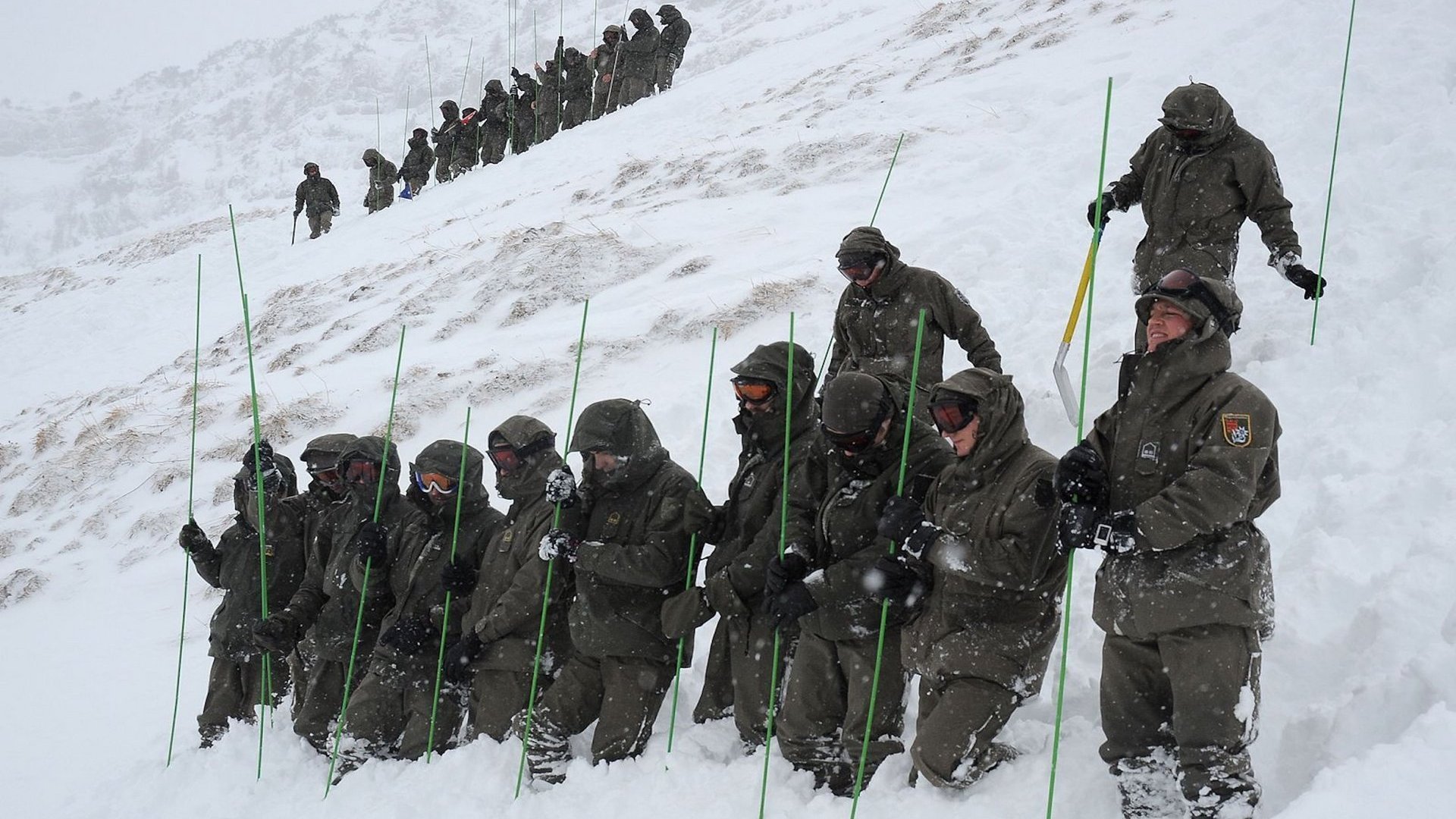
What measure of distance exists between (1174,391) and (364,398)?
758 cm

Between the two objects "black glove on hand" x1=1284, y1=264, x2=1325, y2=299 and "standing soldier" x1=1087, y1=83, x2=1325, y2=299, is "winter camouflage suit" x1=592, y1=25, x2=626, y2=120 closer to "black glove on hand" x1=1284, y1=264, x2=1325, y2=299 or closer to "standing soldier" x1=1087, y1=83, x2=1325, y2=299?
"standing soldier" x1=1087, y1=83, x2=1325, y2=299

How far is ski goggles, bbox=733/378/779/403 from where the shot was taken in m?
4.25

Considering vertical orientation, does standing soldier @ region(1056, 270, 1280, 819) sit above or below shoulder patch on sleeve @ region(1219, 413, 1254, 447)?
below

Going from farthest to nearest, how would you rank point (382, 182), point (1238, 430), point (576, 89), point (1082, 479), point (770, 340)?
point (382, 182) → point (576, 89) → point (770, 340) → point (1082, 479) → point (1238, 430)

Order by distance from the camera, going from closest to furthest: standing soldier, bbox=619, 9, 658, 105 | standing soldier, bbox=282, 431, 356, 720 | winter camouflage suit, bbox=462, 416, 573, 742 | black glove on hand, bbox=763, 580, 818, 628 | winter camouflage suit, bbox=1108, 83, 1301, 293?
1. black glove on hand, bbox=763, 580, 818, 628
2. winter camouflage suit, bbox=462, 416, 573, 742
3. winter camouflage suit, bbox=1108, 83, 1301, 293
4. standing soldier, bbox=282, 431, 356, 720
5. standing soldier, bbox=619, 9, 658, 105

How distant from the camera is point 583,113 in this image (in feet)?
65.5

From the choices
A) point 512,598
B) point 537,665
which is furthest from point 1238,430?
point 512,598

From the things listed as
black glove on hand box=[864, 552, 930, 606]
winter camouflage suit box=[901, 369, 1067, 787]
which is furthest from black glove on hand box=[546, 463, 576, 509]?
winter camouflage suit box=[901, 369, 1067, 787]

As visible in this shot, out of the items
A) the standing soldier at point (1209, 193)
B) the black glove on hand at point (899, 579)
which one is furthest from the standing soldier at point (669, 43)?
the black glove on hand at point (899, 579)

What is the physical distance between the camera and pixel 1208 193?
16.0ft

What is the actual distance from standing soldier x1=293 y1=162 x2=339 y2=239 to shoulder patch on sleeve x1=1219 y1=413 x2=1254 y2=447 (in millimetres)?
17519

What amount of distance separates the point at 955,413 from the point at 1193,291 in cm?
77

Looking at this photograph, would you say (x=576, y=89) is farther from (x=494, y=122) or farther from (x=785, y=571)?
(x=785, y=571)

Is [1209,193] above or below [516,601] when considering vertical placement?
above
